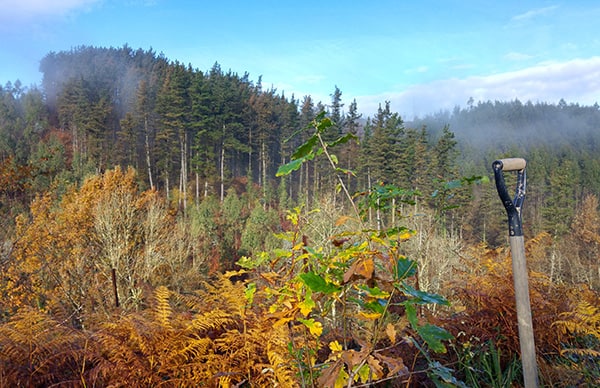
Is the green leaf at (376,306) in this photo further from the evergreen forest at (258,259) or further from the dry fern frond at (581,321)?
the dry fern frond at (581,321)

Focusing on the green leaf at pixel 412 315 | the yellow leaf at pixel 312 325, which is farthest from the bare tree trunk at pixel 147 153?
the green leaf at pixel 412 315

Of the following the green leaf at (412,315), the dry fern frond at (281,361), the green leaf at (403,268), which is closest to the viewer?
the green leaf at (412,315)

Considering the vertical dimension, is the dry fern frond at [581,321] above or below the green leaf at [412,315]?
below

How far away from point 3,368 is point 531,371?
7.66 feet

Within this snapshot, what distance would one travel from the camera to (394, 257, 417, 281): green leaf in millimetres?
1136

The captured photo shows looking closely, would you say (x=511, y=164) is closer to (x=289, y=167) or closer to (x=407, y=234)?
(x=407, y=234)

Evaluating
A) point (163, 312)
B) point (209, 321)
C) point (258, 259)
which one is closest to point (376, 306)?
point (258, 259)

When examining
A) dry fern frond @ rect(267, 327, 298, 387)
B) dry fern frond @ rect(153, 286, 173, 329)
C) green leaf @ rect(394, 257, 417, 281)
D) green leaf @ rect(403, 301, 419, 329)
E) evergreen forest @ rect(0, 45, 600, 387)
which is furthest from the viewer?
dry fern frond @ rect(153, 286, 173, 329)

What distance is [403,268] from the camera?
1176 mm

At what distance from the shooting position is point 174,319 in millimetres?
2420

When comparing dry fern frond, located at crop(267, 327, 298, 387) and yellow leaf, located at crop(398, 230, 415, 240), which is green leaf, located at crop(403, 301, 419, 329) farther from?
dry fern frond, located at crop(267, 327, 298, 387)

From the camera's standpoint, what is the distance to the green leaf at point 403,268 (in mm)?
1136

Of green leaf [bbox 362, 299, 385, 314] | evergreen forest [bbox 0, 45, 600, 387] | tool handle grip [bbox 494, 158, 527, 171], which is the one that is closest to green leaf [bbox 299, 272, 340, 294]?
evergreen forest [bbox 0, 45, 600, 387]

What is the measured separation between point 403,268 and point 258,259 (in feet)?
1.69
